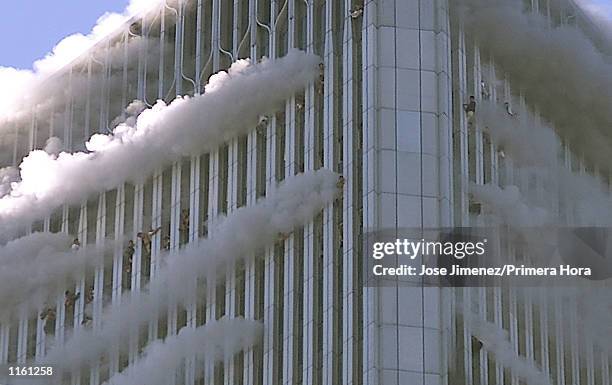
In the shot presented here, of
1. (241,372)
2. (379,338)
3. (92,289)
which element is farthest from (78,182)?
(379,338)

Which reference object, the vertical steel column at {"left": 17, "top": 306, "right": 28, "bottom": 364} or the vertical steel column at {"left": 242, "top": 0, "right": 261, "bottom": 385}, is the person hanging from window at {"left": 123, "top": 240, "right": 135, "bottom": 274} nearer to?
the vertical steel column at {"left": 17, "top": 306, "right": 28, "bottom": 364}

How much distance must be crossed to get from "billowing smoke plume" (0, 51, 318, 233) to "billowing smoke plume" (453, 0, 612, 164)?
7222 mm

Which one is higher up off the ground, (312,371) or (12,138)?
(12,138)

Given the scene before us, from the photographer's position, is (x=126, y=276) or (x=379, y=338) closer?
(x=379, y=338)

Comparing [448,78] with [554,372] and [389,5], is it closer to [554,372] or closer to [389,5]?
[389,5]

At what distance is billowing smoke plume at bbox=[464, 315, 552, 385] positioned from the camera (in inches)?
4254

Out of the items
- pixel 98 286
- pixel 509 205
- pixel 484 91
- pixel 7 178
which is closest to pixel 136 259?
pixel 98 286

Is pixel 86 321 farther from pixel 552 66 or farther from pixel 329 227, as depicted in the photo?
pixel 552 66

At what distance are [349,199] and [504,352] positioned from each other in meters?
8.33

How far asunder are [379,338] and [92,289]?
2182 centimetres

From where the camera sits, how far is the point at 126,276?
122438 mm

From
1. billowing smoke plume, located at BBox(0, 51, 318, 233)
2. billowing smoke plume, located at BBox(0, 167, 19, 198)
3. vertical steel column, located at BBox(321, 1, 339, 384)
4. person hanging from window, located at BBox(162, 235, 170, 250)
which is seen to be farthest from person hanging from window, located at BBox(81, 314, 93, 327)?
vertical steel column, located at BBox(321, 1, 339, 384)

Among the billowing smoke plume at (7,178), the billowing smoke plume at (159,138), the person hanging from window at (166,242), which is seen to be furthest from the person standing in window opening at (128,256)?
the billowing smoke plume at (7,178)

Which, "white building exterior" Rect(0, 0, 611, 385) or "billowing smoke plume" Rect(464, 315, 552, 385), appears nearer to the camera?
"white building exterior" Rect(0, 0, 611, 385)
